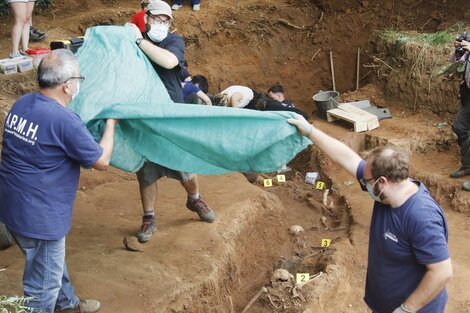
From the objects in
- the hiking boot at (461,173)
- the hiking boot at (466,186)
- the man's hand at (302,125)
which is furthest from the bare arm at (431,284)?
the hiking boot at (461,173)

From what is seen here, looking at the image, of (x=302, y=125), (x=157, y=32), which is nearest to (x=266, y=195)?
(x=157, y=32)

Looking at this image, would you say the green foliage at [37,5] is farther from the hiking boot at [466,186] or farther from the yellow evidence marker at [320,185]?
the hiking boot at [466,186]

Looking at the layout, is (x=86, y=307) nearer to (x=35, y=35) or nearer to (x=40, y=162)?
(x=40, y=162)

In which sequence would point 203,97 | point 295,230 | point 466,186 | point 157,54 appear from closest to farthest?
1. point 157,54
2. point 295,230
3. point 466,186
4. point 203,97

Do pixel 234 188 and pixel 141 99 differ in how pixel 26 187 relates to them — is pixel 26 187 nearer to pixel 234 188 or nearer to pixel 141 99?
pixel 141 99

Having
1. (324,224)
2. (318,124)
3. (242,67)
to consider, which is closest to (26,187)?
(324,224)

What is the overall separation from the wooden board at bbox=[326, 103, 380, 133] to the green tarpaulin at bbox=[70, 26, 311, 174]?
185 inches

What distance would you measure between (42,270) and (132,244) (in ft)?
5.05

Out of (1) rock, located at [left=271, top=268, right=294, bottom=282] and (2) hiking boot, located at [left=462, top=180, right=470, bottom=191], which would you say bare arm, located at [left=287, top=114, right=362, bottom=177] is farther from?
(2) hiking boot, located at [left=462, top=180, right=470, bottom=191]

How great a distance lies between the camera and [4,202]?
13.2 ft

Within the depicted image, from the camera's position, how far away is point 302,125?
414cm

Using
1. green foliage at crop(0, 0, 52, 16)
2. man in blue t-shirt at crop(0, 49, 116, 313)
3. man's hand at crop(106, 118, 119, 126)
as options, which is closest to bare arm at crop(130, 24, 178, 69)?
man's hand at crop(106, 118, 119, 126)

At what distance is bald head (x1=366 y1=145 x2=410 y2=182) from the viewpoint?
3.41m

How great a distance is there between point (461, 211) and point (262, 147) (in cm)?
399
